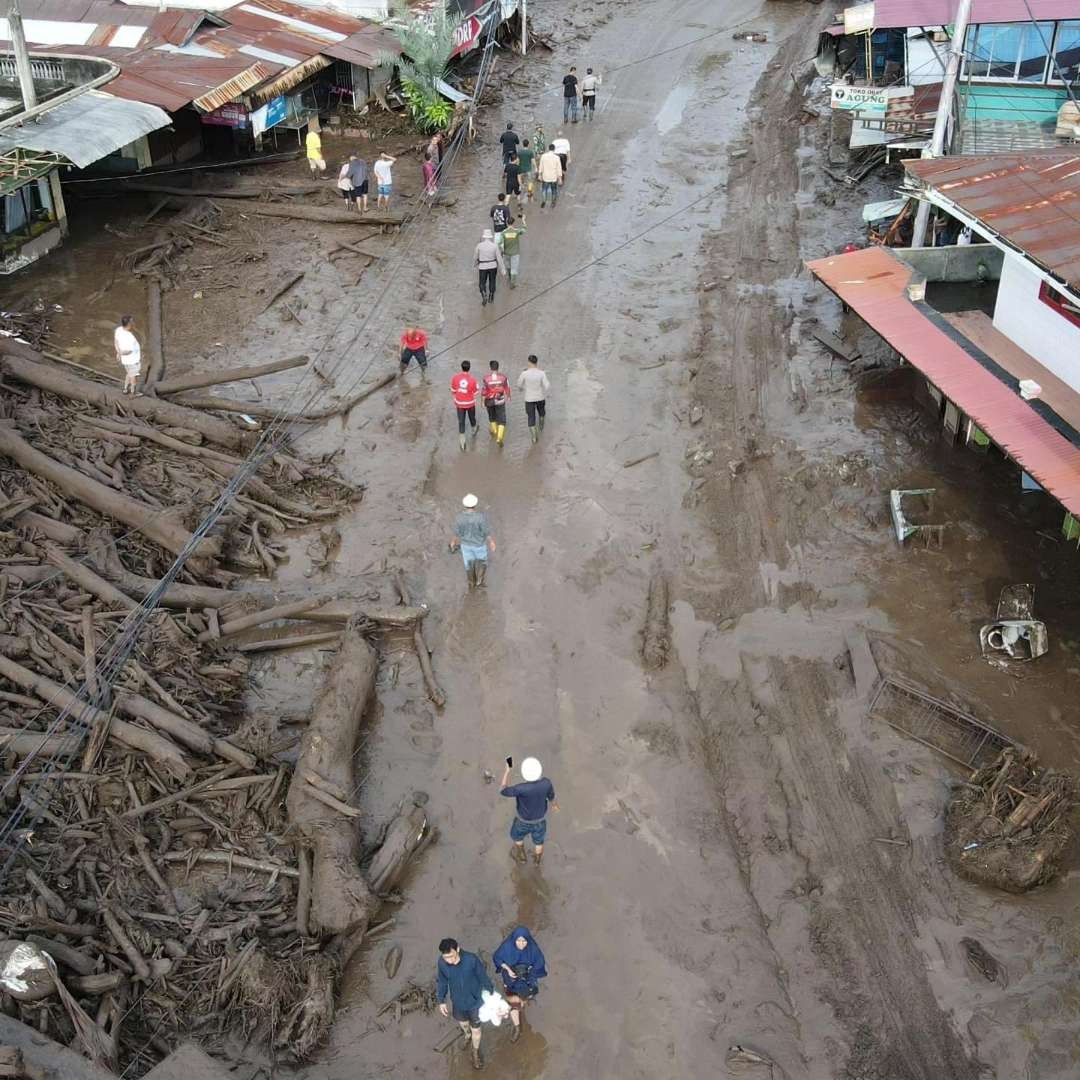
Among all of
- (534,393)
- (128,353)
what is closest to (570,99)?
(534,393)

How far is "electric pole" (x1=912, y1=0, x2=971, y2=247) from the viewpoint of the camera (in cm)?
2108

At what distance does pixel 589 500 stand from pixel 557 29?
2843 cm

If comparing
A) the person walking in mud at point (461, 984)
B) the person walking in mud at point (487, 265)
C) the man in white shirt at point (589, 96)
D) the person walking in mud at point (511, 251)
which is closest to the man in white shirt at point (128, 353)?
the person walking in mud at point (487, 265)

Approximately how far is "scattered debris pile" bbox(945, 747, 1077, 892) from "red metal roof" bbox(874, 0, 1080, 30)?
53.9ft

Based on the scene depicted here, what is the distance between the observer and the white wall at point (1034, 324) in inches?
643

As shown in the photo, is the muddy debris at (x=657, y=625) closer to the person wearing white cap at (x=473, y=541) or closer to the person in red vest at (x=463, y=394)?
the person wearing white cap at (x=473, y=541)

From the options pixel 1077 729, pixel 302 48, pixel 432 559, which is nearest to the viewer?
pixel 1077 729

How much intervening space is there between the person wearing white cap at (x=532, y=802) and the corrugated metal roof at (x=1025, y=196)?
9.60 m

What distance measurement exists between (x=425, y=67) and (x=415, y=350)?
13658mm

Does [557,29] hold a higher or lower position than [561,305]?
higher

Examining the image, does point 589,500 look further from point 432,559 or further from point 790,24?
point 790,24

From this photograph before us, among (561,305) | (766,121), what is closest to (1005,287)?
(561,305)

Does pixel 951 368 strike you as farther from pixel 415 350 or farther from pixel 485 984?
pixel 485 984

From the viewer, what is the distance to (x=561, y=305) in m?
23.6
